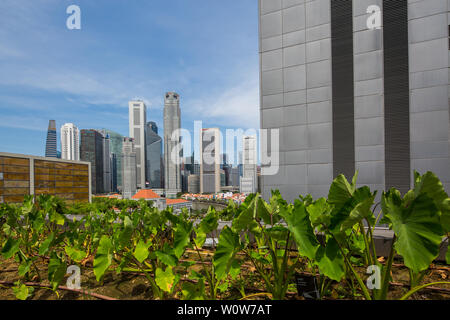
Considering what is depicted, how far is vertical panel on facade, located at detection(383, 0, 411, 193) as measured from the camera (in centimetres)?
641

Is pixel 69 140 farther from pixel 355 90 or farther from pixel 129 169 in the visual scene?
pixel 355 90

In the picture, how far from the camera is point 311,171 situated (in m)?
7.41

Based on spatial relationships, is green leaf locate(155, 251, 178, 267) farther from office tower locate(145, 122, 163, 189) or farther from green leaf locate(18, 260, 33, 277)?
office tower locate(145, 122, 163, 189)

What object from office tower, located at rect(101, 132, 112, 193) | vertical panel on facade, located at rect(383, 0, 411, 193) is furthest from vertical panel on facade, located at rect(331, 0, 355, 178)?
office tower, located at rect(101, 132, 112, 193)

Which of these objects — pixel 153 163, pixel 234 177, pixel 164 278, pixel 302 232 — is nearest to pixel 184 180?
pixel 153 163

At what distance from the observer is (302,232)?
1557mm

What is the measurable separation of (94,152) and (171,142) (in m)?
59.6

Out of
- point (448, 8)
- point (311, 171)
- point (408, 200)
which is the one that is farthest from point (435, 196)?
point (448, 8)

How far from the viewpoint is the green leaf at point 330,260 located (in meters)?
1.51

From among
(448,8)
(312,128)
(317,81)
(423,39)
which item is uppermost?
(448,8)

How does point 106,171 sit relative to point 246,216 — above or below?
below
